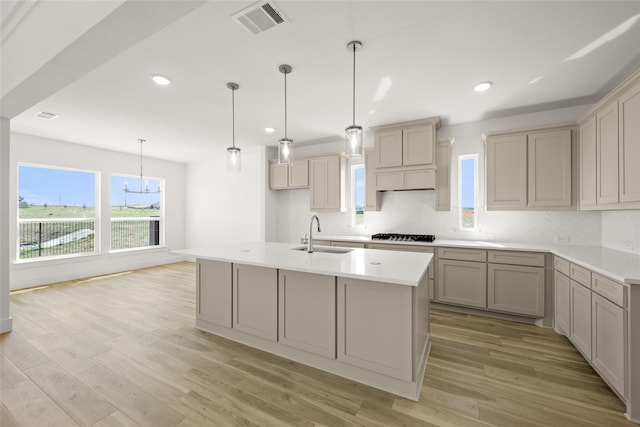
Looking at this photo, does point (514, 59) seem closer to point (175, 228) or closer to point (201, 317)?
point (201, 317)

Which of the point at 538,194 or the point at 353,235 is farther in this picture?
the point at 353,235

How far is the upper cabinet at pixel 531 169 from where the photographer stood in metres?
3.28

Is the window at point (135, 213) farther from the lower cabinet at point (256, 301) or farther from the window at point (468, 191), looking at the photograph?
the window at point (468, 191)

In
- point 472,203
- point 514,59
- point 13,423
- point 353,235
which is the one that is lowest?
point 13,423

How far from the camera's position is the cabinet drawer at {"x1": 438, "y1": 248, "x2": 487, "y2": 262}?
346 centimetres

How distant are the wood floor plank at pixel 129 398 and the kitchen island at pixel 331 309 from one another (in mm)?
936

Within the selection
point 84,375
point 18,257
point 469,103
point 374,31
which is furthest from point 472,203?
point 18,257

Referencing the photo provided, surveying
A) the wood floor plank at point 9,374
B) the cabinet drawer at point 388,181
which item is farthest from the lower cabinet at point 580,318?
the wood floor plank at point 9,374

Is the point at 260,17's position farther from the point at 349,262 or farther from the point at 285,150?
the point at 349,262

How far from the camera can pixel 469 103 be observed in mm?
3418

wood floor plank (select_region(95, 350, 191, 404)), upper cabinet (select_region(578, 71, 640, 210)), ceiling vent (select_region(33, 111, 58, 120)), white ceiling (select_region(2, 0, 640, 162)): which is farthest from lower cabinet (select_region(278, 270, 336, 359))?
ceiling vent (select_region(33, 111, 58, 120))

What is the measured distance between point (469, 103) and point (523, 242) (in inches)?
80.8

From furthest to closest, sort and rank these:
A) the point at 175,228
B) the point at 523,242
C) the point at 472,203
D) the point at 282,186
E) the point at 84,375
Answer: the point at 175,228 → the point at 282,186 → the point at 472,203 → the point at 523,242 → the point at 84,375

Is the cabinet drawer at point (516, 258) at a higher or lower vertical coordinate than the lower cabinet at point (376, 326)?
→ higher
